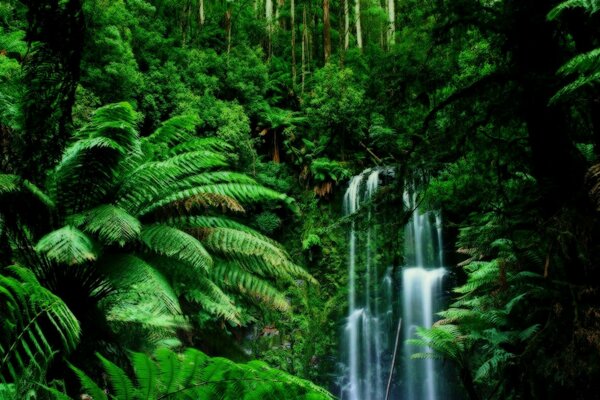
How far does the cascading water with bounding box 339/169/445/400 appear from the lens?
8.90m

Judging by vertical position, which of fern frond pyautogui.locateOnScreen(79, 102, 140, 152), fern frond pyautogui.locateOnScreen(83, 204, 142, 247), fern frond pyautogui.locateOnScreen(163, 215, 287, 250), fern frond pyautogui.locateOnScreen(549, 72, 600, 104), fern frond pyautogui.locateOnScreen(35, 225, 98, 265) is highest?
A: fern frond pyautogui.locateOnScreen(79, 102, 140, 152)

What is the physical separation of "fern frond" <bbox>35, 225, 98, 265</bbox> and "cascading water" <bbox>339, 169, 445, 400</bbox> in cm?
579

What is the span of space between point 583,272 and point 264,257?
3.19 m

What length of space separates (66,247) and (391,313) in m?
7.52

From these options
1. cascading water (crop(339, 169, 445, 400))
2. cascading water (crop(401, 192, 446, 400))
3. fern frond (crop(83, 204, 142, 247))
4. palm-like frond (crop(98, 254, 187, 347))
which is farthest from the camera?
cascading water (crop(339, 169, 445, 400))

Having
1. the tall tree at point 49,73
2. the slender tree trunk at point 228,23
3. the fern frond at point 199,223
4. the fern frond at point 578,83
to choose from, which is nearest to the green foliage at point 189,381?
the tall tree at point 49,73

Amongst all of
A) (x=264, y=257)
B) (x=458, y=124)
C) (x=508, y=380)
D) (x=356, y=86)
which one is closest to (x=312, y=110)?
(x=356, y=86)

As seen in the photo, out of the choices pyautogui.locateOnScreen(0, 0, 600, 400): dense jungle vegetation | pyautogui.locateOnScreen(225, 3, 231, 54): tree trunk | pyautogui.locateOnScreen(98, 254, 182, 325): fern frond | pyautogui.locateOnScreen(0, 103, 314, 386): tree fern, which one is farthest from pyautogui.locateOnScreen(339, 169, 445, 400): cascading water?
pyautogui.locateOnScreen(225, 3, 231, 54): tree trunk

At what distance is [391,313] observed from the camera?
9.66 m

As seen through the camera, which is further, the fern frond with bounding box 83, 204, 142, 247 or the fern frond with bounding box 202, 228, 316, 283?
the fern frond with bounding box 202, 228, 316, 283

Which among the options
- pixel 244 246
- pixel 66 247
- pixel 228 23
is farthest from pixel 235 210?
pixel 228 23

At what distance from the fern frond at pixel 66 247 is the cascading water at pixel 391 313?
5.79 m

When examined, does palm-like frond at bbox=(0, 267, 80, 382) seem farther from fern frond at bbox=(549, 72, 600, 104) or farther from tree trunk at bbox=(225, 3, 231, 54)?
tree trunk at bbox=(225, 3, 231, 54)

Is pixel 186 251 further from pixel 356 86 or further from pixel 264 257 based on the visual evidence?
pixel 356 86
